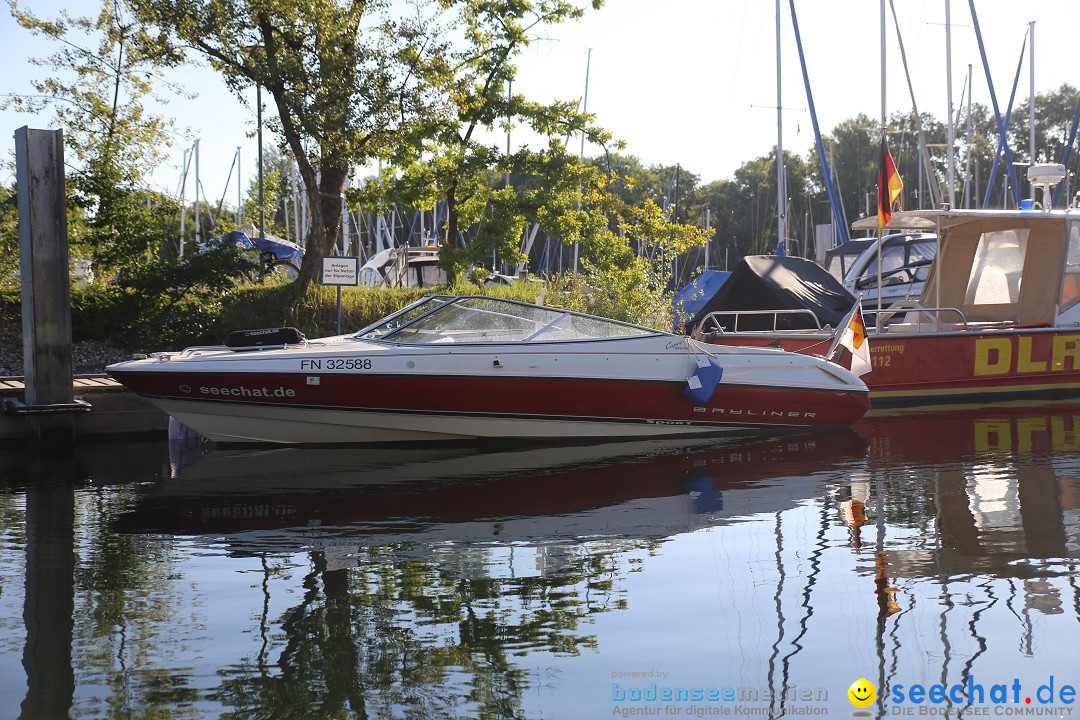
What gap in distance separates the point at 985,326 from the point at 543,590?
1109 cm

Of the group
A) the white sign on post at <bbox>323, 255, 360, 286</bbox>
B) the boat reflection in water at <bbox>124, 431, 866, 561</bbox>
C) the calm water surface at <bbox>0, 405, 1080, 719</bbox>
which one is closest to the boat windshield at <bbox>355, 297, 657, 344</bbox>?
the boat reflection in water at <bbox>124, 431, 866, 561</bbox>

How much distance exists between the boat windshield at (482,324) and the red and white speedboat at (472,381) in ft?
0.04

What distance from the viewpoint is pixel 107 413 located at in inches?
460

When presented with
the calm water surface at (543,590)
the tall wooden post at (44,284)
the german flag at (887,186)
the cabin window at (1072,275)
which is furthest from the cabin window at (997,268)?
the tall wooden post at (44,284)

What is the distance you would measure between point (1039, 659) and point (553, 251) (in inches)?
1743

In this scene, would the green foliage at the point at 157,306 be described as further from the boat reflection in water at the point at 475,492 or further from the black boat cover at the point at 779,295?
the black boat cover at the point at 779,295

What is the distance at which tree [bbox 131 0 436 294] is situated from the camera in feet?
49.4

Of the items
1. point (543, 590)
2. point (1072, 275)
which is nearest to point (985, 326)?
point (1072, 275)

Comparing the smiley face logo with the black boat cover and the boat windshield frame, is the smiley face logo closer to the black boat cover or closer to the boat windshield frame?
the boat windshield frame

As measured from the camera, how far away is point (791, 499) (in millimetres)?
7816

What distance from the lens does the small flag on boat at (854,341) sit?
11664 mm

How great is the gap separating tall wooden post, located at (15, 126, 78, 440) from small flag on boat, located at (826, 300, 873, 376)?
861 centimetres

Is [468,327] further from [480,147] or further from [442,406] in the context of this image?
[480,147]

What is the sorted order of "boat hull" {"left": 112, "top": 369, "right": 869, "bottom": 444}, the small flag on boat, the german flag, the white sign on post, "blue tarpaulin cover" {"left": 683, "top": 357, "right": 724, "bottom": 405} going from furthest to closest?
the white sign on post → the german flag → the small flag on boat → "blue tarpaulin cover" {"left": 683, "top": 357, "right": 724, "bottom": 405} → "boat hull" {"left": 112, "top": 369, "right": 869, "bottom": 444}
